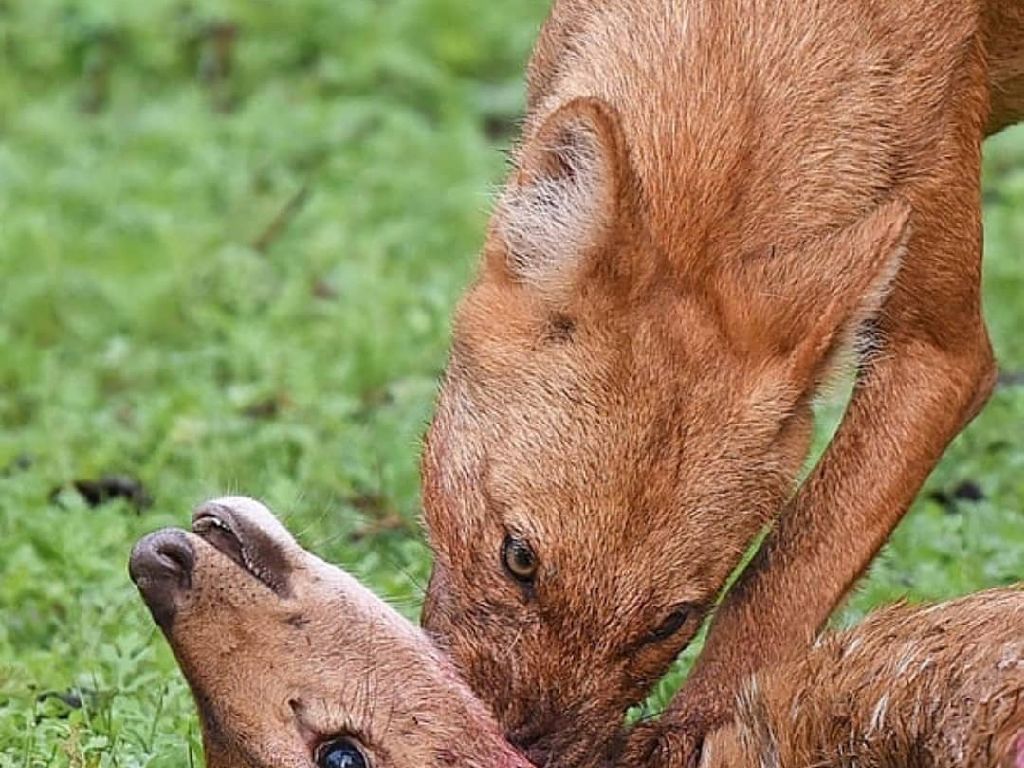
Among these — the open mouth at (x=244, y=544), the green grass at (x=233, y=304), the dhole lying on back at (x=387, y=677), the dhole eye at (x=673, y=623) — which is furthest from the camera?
the green grass at (x=233, y=304)

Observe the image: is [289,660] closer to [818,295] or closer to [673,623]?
[673,623]

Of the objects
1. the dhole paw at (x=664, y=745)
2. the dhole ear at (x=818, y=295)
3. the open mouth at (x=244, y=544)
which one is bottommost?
the dhole paw at (x=664, y=745)

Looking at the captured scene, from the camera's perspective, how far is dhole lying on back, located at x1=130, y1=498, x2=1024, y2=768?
574 centimetres

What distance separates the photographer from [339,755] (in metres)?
5.88

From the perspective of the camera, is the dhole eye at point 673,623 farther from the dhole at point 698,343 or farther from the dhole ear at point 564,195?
the dhole ear at point 564,195

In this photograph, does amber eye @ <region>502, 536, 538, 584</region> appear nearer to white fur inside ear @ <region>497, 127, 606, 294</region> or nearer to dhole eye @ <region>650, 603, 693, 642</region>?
dhole eye @ <region>650, 603, 693, 642</region>

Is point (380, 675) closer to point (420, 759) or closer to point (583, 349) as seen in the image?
point (420, 759)

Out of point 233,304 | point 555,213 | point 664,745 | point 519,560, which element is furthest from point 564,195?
point 233,304

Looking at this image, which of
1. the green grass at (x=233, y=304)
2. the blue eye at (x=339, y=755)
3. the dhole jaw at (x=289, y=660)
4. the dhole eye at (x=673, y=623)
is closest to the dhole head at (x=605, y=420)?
the dhole eye at (x=673, y=623)

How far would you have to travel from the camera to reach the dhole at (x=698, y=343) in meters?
6.27

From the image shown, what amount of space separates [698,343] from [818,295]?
37cm

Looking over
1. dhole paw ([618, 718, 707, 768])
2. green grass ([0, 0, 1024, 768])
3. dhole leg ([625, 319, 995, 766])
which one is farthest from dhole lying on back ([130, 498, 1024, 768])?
green grass ([0, 0, 1024, 768])

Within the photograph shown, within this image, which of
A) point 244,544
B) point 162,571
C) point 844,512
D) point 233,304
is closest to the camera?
point 162,571

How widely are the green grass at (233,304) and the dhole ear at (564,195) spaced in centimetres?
114
